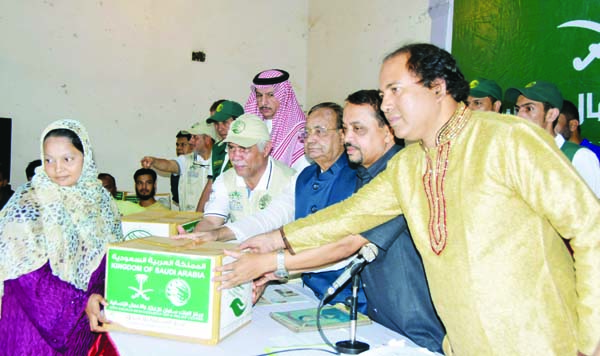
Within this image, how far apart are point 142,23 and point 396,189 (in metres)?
5.98

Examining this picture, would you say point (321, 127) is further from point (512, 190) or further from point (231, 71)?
point (231, 71)

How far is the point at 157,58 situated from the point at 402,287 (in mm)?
5835

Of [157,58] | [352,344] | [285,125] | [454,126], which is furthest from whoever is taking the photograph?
[157,58]

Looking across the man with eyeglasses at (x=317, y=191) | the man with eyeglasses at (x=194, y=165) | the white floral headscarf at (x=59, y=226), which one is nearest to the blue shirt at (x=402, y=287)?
the man with eyeglasses at (x=317, y=191)

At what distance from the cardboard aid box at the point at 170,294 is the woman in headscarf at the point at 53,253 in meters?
0.42

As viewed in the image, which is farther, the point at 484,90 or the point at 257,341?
the point at 484,90

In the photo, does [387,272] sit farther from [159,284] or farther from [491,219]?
[159,284]

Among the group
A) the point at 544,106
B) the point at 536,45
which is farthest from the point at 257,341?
the point at 536,45

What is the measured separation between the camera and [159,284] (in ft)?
6.07

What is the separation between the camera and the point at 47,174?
229cm

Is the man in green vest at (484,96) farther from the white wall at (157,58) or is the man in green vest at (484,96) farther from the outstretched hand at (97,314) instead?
the outstretched hand at (97,314)

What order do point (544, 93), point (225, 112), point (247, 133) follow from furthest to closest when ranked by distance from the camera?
point (225, 112), point (544, 93), point (247, 133)

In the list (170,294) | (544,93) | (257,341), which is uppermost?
(544,93)

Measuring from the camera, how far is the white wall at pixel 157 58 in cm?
623
